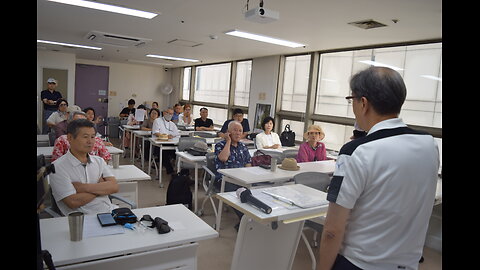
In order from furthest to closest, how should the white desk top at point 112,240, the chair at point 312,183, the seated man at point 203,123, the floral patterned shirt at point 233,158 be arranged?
the seated man at point 203,123 → the floral patterned shirt at point 233,158 → the chair at point 312,183 → the white desk top at point 112,240

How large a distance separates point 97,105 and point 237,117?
7760mm

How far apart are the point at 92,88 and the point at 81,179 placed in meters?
11.0

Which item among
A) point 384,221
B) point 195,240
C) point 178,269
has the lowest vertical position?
point 178,269

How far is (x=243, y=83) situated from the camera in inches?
378

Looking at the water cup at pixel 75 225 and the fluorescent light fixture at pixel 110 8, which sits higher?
the fluorescent light fixture at pixel 110 8

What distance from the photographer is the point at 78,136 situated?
103 inches

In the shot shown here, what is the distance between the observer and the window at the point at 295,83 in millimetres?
7516

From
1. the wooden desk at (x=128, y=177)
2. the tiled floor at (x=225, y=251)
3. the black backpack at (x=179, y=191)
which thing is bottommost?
the tiled floor at (x=225, y=251)

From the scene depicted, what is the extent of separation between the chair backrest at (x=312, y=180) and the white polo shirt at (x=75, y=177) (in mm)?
1705

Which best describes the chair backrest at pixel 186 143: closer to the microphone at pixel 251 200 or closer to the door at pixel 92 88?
the microphone at pixel 251 200

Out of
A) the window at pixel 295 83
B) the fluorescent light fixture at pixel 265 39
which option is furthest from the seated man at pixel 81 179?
the window at pixel 295 83

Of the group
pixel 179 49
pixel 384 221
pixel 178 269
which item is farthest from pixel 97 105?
pixel 384 221
